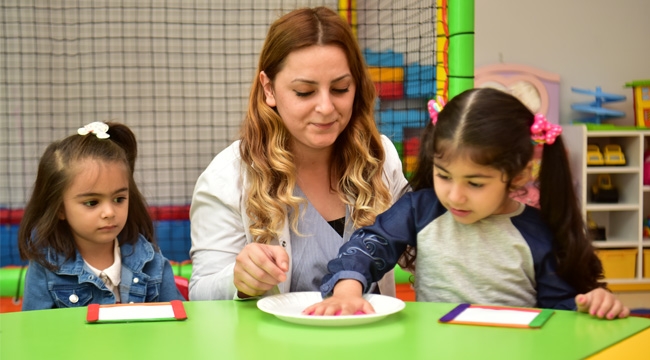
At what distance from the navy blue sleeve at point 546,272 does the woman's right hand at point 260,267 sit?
458 mm

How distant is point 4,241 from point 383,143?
6.63ft

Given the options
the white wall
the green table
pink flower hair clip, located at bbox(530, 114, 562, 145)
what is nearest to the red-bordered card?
the green table

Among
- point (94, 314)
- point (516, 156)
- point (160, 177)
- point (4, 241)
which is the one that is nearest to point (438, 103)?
point (516, 156)

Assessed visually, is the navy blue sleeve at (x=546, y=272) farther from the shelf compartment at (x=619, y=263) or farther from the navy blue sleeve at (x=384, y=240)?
the shelf compartment at (x=619, y=263)

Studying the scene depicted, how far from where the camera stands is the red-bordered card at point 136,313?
1.14 metres

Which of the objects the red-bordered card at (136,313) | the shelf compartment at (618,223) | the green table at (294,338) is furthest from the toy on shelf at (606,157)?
the red-bordered card at (136,313)

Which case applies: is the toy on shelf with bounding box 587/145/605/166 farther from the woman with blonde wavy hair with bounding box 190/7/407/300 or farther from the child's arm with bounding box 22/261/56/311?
the child's arm with bounding box 22/261/56/311

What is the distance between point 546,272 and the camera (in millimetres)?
1329

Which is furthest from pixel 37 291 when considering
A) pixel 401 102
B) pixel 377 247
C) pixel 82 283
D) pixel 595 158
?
pixel 595 158

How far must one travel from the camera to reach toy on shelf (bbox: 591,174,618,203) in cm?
423

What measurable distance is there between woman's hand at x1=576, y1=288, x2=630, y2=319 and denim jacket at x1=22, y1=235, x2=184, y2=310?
3.31 feet

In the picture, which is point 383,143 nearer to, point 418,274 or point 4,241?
point 418,274

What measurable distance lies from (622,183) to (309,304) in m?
3.53

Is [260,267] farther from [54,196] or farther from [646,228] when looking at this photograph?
[646,228]
